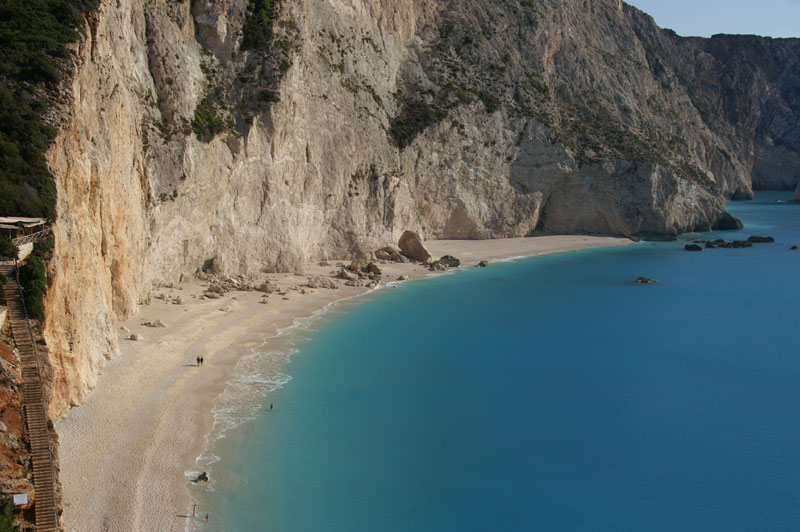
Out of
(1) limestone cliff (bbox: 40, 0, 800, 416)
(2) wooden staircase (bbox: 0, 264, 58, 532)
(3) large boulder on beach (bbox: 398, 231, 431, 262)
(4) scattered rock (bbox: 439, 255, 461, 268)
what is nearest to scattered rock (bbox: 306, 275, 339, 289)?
(1) limestone cliff (bbox: 40, 0, 800, 416)

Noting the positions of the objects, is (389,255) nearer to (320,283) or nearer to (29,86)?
(320,283)

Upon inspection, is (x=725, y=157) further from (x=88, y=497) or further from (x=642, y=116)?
(x=88, y=497)

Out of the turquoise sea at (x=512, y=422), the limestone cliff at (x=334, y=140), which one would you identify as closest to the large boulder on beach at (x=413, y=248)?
the limestone cliff at (x=334, y=140)

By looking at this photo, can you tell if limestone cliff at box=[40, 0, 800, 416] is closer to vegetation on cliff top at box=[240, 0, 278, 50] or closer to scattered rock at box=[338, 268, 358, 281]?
vegetation on cliff top at box=[240, 0, 278, 50]

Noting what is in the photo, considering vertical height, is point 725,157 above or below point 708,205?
above

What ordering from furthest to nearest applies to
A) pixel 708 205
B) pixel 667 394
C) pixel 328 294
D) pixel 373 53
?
pixel 708 205
pixel 373 53
pixel 328 294
pixel 667 394

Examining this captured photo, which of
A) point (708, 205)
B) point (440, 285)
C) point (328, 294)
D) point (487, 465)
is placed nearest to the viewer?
point (487, 465)

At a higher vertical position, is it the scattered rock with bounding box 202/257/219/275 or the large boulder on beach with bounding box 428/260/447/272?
the scattered rock with bounding box 202/257/219/275

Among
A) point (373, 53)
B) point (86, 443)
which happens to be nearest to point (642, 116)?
point (373, 53)
